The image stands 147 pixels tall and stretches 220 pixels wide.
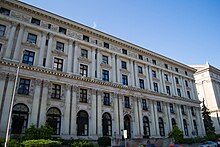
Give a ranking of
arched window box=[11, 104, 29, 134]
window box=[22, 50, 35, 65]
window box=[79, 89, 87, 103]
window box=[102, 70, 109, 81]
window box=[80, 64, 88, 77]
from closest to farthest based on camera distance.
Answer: arched window box=[11, 104, 29, 134], window box=[22, 50, 35, 65], window box=[79, 89, 87, 103], window box=[80, 64, 88, 77], window box=[102, 70, 109, 81]

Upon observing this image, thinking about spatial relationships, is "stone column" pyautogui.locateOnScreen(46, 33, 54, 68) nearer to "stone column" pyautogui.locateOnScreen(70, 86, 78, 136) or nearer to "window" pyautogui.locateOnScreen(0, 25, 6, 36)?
"stone column" pyautogui.locateOnScreen(70, 86, 78, 136)

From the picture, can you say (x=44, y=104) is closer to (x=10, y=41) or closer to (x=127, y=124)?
(x=10, y=41)

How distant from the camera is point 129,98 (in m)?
32.7

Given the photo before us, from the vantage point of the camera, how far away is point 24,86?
23297 millimetres

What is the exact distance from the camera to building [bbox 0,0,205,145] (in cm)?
2308

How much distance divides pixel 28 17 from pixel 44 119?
49.1 feet

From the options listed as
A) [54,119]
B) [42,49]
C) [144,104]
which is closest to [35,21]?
[42,49]

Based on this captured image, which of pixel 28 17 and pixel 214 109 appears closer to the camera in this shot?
pixel 28 17

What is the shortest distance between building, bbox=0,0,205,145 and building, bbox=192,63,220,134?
72.3 feet

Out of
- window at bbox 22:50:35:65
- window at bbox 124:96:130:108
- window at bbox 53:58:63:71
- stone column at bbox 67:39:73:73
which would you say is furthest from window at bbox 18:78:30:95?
window at bbox 124:96:130:108

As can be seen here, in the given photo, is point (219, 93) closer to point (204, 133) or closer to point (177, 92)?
point (204, 133)

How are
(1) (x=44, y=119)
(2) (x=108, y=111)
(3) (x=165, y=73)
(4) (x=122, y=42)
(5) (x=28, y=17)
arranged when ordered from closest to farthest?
1. (1) (x=44, y=119)
2. (5) (x=28, y=17)
3. (2) (x=108, y=111)
4. (4) (x=122, y=42)
5. (3) (x=165, y=73)

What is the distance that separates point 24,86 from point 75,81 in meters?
6.91

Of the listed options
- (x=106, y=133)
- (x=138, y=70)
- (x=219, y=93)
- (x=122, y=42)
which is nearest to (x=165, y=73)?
(x=138, y=70)
